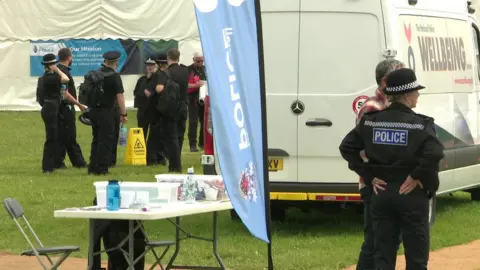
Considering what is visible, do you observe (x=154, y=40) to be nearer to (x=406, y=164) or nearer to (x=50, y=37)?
(x=50, y=37)

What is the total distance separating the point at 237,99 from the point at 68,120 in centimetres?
→ 1210

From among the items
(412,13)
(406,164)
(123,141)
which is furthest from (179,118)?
(406,164)

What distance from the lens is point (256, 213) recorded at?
24.5 feet

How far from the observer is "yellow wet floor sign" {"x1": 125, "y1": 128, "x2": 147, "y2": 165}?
66.3 feet

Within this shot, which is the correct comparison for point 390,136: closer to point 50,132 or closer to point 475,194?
point 475,194

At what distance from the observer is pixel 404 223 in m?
7.69

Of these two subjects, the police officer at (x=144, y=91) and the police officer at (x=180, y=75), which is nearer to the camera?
the police officer at (x=180, y=75)

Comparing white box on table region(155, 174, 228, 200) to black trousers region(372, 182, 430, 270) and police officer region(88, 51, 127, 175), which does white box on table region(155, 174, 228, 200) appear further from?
police officer region(88, 51, 127, 175)

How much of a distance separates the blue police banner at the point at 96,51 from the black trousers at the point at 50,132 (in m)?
15.4

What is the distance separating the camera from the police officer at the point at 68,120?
1864 cm

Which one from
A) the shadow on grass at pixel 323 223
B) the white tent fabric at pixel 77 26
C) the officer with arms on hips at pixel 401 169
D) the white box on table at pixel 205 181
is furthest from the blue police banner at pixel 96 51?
the officer with arms on hips at pixel 401 169

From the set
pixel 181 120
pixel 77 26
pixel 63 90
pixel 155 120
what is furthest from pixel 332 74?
pixel 77 26

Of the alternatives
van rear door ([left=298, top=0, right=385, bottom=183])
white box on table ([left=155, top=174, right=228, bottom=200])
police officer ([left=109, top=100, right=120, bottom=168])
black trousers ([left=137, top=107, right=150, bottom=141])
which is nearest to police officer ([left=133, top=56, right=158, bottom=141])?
black trousers ([left=137, top=107, right=150, bottom=141])

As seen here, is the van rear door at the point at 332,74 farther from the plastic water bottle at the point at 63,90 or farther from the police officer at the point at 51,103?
the plastic water bottle at the point at 63,90
